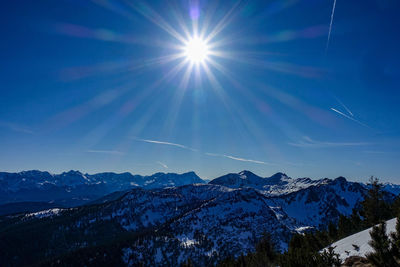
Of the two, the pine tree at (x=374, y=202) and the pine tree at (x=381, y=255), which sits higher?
the pine tree at (x=374, y=202)

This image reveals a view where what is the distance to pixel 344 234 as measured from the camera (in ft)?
206

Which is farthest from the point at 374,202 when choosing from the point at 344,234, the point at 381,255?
the point at 381,255

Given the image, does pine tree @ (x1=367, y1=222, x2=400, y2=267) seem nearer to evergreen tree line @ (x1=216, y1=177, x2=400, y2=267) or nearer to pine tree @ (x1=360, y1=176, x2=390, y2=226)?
evergreen tree line @ (x1=216, y1=177, x2=400, y2=267)

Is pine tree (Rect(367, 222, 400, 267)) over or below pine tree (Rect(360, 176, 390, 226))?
below

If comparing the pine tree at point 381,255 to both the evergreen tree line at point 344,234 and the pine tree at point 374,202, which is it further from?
the pine tree at point 374,202

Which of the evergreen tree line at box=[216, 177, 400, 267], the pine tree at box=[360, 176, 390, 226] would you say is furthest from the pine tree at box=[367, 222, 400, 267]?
the pine tree at box=[360, 176, 390, 226]

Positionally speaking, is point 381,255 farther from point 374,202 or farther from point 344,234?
point 344,234

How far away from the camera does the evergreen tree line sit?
18.1 m

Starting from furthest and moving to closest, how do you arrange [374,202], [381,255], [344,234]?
[344,234] → [374,202] → [381,255]

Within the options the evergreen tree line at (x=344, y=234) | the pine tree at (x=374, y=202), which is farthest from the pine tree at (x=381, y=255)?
the pine tree at (x=374, y=202)

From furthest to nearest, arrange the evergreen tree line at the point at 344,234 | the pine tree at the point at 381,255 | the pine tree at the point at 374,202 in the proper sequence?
the pine tree at the point at 374,202
the evergreen tree line at the point at 344,234
the pine tree at the point at 381,255

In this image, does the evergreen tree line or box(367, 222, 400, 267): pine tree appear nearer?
box(367, 222, 400, 267): pine tree

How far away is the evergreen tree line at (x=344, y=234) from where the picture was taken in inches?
711

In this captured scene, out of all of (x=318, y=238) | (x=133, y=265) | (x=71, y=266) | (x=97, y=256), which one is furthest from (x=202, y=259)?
(x=318, y=238)
